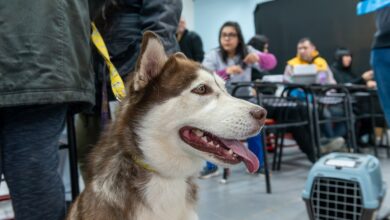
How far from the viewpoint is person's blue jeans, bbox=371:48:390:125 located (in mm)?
1505

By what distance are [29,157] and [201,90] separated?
0.58 m

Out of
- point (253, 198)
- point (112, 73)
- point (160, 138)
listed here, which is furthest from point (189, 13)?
point (160, 138)

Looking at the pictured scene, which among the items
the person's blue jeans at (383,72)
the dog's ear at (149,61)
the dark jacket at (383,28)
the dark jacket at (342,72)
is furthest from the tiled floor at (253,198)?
the dark jacket at (342,72)

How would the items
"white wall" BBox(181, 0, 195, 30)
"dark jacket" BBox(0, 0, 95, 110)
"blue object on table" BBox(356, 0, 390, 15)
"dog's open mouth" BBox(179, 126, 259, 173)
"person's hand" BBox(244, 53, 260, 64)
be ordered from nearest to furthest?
"dark jacket" BBox(0, 0, 95, 110), "dog's open mouth" BBox(179, 126, 259, 173), "blue object on table" BBox(356, 0, 390, 15), "person's hand" BBox(244, 53, 260, 64), "white wall" BBox(181, 0, 195, 30)

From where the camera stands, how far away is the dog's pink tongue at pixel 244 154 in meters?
1.02

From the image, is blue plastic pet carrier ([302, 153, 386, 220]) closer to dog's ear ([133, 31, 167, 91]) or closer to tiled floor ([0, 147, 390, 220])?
tiled floor ([0, 147, 390, 220])

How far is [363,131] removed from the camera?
14.7 ft

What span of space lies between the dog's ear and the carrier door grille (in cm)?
114

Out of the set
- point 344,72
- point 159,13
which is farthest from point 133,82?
point 344,72

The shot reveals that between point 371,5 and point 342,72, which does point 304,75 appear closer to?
point 371,5

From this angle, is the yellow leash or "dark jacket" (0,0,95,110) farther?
the yellow leash

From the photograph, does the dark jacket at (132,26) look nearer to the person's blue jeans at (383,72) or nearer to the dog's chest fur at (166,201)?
the dog's chest fur at (166,201)

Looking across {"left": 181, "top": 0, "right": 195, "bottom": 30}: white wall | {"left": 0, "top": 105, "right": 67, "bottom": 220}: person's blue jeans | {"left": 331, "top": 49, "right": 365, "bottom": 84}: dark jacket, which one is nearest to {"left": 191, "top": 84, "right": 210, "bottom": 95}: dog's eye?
{"left": 0, "top": 105, "right": 67, "bottom": 220}: person's blue jeans

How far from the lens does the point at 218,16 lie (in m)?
8.13
